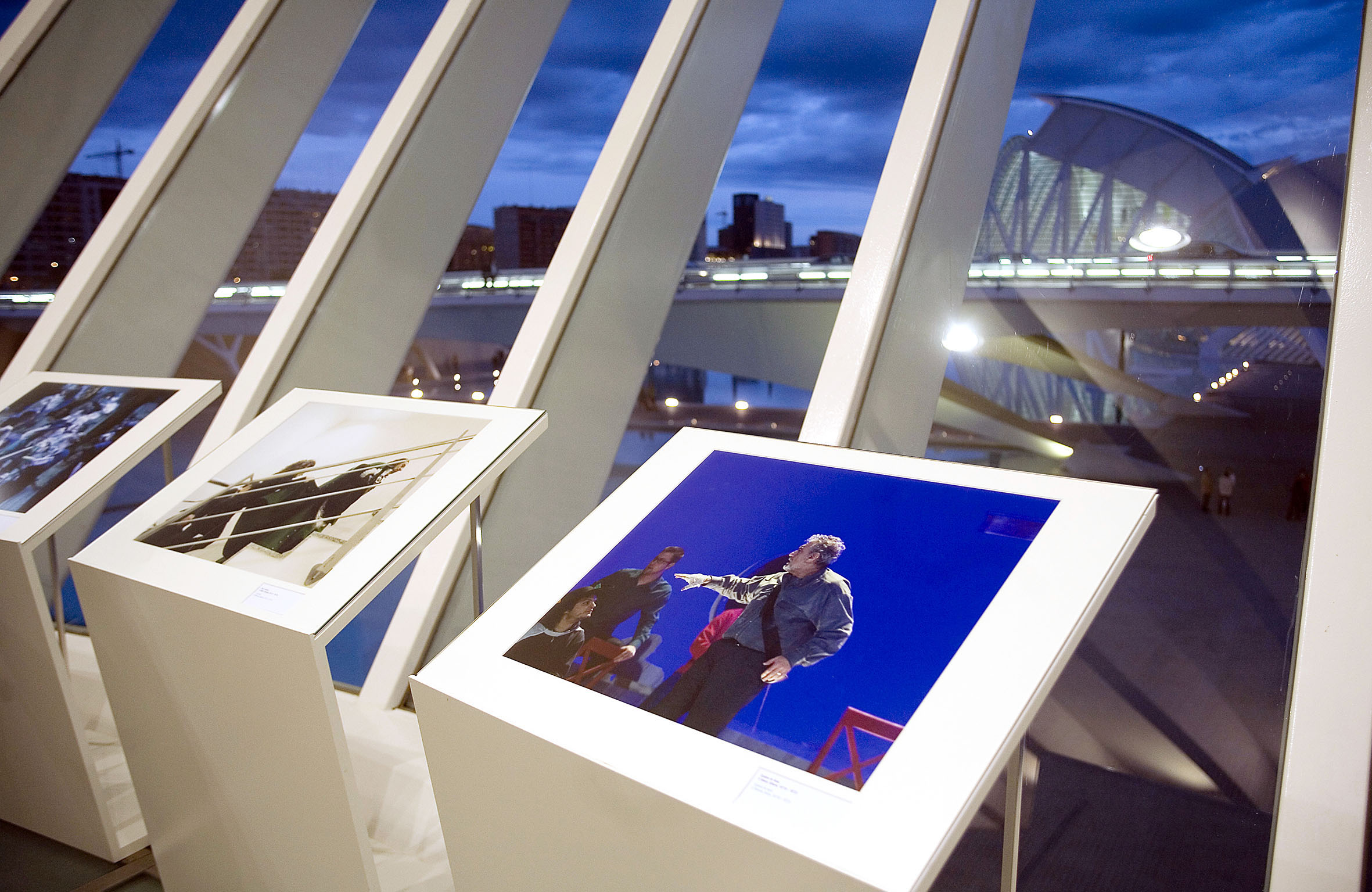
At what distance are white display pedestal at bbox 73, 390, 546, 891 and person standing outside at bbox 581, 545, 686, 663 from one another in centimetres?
46

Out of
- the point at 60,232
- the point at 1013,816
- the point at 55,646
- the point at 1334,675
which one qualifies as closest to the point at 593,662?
the point at 1013,816

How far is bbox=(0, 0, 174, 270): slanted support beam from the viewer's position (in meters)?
4.80

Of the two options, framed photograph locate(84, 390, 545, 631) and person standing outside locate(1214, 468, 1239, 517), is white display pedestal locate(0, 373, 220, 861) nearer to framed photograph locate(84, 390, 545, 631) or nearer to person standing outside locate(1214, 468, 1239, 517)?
framed photograph locate(84, 390, 545, 631)

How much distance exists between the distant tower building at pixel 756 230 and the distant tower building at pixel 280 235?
92.1 inches

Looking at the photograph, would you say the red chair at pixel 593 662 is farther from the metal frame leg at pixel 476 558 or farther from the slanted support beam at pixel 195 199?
the slanted support beam at pixel 195 199

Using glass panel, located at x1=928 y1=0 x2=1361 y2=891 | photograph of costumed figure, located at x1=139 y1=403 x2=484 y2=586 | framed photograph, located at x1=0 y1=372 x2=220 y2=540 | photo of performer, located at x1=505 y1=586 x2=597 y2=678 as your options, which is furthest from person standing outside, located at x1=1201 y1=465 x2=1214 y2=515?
framed photograph, located at x1=0 y1=372 x2=220 y2=540

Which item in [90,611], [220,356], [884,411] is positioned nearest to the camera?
[90,611]

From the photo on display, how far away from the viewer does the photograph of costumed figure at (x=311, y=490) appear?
1.74m

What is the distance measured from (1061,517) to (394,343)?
3340mm

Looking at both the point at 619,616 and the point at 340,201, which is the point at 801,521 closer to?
the point at 619,616

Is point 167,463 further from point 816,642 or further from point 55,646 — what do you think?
point 816,642

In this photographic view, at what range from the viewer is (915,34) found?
10.6 feet

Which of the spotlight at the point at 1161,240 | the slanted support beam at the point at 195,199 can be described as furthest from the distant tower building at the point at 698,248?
the slanted support beam at the point at 195,199

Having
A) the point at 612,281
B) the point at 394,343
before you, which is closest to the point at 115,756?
the point at 394,343
